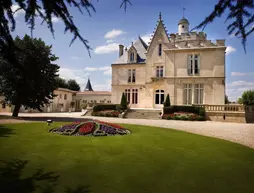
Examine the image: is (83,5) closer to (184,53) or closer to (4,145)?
(4,145)

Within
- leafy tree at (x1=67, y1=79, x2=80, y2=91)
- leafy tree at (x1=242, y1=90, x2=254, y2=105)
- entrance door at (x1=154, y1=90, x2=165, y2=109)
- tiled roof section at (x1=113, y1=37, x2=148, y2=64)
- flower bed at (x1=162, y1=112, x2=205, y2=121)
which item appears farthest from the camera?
leafy tree at (x1=67, y1=79, x2=80, y2=91)

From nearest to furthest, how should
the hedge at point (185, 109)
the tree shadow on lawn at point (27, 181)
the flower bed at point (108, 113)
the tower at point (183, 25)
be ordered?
the tree shadow on lawn at point (27, 181)
the hedge at point (185, 109)
the flower bed at point (108, 113)
the tower at point (183, 25)

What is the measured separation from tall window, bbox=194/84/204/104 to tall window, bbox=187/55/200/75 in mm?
2005

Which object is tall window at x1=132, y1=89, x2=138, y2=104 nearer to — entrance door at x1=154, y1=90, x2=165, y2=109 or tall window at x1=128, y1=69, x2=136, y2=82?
tall window at x1=128, y1=69, x2=136, y2=82

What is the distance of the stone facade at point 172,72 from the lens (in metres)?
28.8

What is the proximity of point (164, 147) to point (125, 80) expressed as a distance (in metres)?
27.1

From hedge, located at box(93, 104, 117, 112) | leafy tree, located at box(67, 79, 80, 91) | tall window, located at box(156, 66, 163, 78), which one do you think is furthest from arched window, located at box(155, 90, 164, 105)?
leafy tree, located at box(67, 79, 80, 91)

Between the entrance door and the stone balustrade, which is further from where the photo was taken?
the entrance door

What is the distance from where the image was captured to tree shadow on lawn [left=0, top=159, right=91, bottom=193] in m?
4.45

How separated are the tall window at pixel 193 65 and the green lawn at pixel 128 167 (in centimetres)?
2217

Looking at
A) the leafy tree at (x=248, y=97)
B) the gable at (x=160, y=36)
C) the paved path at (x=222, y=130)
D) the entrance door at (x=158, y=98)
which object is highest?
the gable at (x=160, y=36)

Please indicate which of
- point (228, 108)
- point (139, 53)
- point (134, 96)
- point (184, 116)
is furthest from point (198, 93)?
point (139, 53)

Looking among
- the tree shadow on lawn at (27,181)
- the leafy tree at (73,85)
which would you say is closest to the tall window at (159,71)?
the tree shadow on lawn at (27,181)

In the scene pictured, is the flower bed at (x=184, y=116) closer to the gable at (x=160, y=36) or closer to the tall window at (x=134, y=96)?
the tall window at (x=134, y=96)
